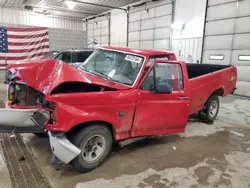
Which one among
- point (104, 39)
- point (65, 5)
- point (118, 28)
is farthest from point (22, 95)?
point (104, 39)

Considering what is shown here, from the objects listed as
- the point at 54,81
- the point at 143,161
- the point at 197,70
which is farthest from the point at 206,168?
the point at 197,70

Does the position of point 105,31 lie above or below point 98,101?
above

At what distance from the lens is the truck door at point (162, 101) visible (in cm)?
322

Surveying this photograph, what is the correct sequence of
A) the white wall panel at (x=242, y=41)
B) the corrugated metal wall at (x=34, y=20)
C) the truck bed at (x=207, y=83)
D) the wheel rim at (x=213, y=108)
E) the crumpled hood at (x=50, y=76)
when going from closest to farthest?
1. the crumpled hood at (x=50, y=76)
2. the truck bed at (x=207, y=83)
3. the wheel rim at (x=213, y=108)
4. the white wall panel at (x=242, y=41)
5. the corrugated metal wall at (x=34, y=20)

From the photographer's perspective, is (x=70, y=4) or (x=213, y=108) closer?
(x=213, y=108)

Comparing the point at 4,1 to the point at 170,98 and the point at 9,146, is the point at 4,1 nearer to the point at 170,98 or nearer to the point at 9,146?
the point at 9,146

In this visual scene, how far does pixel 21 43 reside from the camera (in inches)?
532

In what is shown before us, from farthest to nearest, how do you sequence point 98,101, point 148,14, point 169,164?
1. point 148,14
2. point 169,164
3. point 98,101

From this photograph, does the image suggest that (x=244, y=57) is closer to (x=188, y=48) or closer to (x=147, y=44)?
(x=188, y=48)

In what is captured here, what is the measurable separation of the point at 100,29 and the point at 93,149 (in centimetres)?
1859

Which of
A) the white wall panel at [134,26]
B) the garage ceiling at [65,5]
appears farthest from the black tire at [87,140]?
the garage ceiling at [65,5]

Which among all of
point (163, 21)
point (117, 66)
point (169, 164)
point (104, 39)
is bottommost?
point (169, 164)

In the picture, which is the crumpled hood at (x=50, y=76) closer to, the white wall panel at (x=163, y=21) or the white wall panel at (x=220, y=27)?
the white wall panel at (x=220, y=27)

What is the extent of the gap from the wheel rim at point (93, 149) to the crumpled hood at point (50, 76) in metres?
0.80
